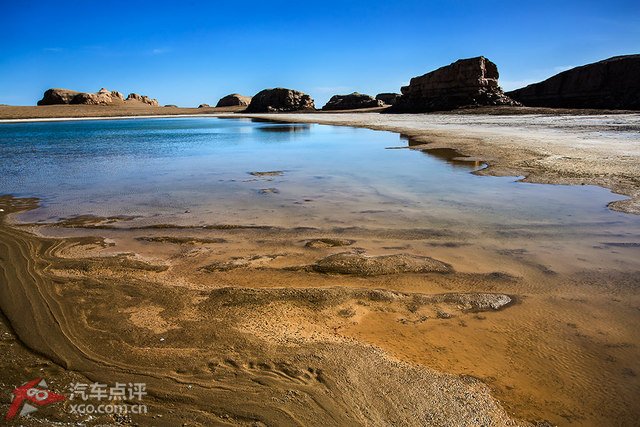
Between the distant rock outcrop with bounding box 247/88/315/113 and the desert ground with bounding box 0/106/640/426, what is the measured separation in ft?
302

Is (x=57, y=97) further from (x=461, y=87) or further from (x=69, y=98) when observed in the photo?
(x=461, y=87)

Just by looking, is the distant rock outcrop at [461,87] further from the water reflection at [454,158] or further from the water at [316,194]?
the water at [316,194]

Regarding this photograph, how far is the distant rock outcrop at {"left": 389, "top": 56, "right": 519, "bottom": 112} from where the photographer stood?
57.0m

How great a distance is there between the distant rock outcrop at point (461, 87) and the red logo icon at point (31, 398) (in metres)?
60.3

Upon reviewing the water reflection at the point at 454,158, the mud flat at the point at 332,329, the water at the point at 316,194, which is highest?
the water reflection at the point at 454,158

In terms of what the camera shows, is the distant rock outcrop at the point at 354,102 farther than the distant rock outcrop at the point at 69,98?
No

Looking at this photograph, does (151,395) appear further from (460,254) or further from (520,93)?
(520,93)

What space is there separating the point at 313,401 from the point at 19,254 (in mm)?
4555

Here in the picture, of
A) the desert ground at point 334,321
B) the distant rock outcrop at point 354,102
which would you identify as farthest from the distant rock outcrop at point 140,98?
the desert ground at point 334,321

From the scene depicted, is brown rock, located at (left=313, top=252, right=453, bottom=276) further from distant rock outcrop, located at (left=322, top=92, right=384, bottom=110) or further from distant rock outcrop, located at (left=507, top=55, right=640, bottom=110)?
distant rock outcrop, located at (left=322, top=92, right=384, bottom=110)

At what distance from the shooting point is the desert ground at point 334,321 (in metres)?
2.51

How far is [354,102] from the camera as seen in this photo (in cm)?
9706

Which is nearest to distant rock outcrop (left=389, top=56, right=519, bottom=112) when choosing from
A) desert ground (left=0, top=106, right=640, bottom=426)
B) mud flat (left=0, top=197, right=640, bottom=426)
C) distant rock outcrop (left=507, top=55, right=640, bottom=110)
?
distant rock outcrop (left=507, top=55, right=640, bottom=110)

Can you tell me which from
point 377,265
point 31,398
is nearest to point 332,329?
point 377,265
